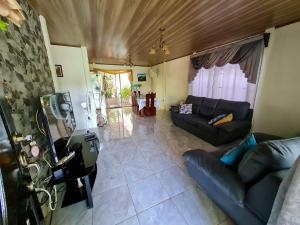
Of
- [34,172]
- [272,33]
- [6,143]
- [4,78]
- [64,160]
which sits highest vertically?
[272,33]

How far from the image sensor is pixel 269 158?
0.98 metres

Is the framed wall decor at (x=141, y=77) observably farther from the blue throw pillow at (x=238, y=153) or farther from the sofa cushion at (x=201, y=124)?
the blue throw pillow at (x=238, y=153)

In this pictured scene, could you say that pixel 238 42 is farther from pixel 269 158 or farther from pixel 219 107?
pixel 269 158

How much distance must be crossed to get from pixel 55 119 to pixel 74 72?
2616mm

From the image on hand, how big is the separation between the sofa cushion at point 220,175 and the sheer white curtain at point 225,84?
2.51 m

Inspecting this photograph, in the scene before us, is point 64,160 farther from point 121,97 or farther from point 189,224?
point 121,97

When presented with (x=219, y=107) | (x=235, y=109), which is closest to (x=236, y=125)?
(x=235, y=109)

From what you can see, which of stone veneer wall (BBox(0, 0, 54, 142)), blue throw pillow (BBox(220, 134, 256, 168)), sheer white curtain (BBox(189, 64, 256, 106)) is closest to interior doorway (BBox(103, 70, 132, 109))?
sheer white curtain (BBox(189, 64, 256, 106))

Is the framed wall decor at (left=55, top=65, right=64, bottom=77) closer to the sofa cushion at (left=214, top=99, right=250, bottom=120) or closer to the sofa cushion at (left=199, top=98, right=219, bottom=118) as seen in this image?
the sofa cushion at (left=199, top=98, right=219, bottom=118)

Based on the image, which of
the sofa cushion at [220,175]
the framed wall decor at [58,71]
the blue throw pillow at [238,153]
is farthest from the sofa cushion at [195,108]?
the framed wall decor at [58,71]

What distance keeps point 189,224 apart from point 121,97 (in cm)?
731

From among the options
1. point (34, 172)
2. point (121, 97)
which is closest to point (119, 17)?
point (34, 172)

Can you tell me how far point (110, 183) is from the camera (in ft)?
6.00

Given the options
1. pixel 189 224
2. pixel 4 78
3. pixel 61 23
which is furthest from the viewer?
pixel 61 23
